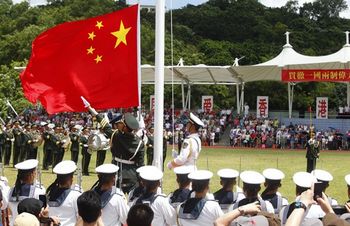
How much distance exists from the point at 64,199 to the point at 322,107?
34.8 m

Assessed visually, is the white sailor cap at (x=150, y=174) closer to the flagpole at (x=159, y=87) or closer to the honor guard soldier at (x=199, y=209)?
the honor guard soldier at (x=199, y=209)

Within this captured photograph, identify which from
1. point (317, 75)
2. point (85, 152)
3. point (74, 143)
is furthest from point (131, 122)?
point (317, 75)

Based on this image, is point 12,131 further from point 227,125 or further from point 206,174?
point 227,125

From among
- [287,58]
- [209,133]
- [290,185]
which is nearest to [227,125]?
[209,133]

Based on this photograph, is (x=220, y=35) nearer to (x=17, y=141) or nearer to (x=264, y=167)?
(x=264, y=167)

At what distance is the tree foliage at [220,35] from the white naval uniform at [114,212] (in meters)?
39.0

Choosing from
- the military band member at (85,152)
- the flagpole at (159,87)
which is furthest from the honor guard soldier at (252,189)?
the military band member at (85,152)

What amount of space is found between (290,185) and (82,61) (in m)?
9.11

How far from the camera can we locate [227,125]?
43.4 meters

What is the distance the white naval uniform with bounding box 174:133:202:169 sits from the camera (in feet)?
31.0

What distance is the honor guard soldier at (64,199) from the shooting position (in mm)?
6520

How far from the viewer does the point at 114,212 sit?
6.53 m

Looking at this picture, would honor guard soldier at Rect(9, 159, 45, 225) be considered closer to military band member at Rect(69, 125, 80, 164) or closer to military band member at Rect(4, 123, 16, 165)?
military band member at Rect(69, 125, 80, 164)

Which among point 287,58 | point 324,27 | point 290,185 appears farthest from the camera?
point 324,27
